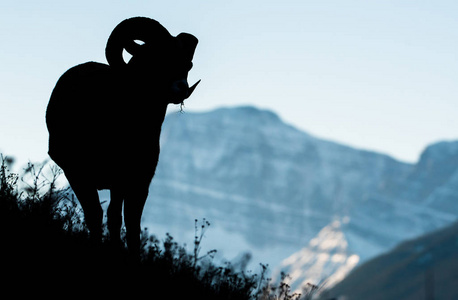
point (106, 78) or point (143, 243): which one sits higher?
point (106, 78)

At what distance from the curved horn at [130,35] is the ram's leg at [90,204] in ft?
4.68

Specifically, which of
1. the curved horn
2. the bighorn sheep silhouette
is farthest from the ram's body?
the curved horn

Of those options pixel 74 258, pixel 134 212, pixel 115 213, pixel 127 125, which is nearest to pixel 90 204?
pixel 115 213

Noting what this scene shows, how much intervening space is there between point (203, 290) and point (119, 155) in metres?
1.83

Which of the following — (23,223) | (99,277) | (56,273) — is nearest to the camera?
(56,273)

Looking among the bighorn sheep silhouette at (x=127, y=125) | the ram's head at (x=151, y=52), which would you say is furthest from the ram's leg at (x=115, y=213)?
the ram's head at (x=151, y=52)

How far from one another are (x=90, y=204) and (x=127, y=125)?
983mm

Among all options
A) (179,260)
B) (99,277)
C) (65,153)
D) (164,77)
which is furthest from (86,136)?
(99,277)

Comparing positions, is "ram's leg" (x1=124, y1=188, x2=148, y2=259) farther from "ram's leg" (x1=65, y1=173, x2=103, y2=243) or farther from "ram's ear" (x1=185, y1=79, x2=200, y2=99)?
"ram's ear" (x1=185, y1=79, x2=200, y2=99)

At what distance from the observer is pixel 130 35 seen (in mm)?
8969

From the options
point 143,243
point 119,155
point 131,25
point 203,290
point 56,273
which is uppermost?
point 131,25

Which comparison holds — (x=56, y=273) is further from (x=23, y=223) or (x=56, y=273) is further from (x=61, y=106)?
(x=61, y=106)

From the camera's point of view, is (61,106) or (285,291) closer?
(285,291)

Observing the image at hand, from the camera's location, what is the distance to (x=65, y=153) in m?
9.41
